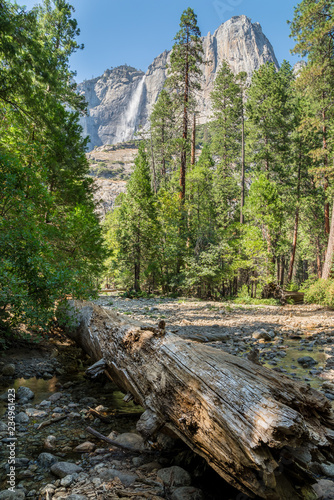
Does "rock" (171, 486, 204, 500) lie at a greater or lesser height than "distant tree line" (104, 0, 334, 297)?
lesser

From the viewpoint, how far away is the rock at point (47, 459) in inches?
111

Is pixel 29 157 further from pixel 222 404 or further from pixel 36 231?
pixel 222 404

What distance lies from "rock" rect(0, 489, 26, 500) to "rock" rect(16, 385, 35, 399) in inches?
87.9

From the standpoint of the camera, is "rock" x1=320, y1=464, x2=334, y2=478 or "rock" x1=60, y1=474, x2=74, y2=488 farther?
"rock" x1=320, y1=464, x2=334, y2=478

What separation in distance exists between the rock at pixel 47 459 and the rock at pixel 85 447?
252mm

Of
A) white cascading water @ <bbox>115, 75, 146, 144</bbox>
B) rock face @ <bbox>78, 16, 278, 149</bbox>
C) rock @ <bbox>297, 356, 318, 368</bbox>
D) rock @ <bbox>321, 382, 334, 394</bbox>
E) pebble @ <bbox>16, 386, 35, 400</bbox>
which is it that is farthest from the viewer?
white cascading water @ <bbox>115, 75, 146, 144</bbox>

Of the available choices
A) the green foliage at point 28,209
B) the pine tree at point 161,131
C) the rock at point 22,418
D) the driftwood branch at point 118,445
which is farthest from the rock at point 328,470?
the pine tree at point 161,131

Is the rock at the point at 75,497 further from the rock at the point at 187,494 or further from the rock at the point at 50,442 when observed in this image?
the rock at the point at 50,442

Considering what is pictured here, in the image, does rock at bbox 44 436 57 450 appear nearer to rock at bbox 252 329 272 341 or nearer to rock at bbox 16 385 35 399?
rock at bbox 16 385 35 399

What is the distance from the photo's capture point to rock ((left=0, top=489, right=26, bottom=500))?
225 cm

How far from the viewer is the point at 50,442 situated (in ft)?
10.4

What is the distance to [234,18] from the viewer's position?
550 ft

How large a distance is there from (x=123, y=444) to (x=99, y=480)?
1.99 feet

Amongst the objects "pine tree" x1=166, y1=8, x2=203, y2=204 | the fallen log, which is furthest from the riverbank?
"pine tree" x1=166, y1=8, x2=203, y2=204
